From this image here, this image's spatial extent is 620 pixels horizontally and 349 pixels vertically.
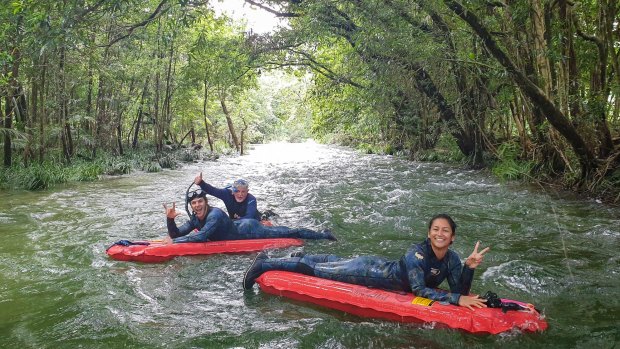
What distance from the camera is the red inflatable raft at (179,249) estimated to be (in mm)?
5805

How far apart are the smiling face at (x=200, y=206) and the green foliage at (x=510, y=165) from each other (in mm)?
7939

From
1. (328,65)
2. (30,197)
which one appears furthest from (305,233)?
(328,65)

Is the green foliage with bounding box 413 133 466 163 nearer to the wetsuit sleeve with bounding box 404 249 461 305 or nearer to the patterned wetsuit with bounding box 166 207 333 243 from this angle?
the patterned wetsuit with bounding box 166 207 333 243

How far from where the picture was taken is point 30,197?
10.4 m

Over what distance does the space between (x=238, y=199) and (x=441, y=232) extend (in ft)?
13.1

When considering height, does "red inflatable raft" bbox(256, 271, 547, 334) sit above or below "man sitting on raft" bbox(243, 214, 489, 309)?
below

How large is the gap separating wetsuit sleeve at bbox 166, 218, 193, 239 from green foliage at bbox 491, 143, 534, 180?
8.10 metres

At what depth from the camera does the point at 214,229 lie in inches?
239

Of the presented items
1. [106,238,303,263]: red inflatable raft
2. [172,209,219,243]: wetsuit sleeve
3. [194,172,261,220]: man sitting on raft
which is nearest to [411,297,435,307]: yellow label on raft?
[106,238,303,263]: red inflatable raft

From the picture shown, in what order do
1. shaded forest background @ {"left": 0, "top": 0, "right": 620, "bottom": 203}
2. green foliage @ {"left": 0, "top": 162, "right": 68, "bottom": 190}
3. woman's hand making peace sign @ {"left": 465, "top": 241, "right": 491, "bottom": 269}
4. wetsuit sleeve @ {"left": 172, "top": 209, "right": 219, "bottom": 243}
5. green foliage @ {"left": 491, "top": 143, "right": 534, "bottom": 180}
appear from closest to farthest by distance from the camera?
1. woman's hand making peace sign @ {"left": 465, "top": 241, "right": 491, "bottom": 269}
2. wetsuit sleeve @ {"left": 172, "top": 209, "right": 219, "bottom": 243}
3. shaded forest background @ {"left": 0, "top": 0, "right": 620, "bottom": 203}
4. green foliage @ {"left": 491, "top": 143, "right": 534, "bottom": 180}
5. green foliage @ {"left": 0, "top": 162, "right": 68, "bottom": 190}

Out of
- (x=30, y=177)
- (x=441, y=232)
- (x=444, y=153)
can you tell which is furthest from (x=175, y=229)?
(x=444, y=153)

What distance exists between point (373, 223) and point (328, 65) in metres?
11.6

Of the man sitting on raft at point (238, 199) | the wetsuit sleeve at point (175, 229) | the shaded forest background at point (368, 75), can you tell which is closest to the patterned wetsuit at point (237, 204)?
the man sitting on raft at point (238, 199)

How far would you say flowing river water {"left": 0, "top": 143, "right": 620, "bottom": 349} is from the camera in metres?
3.67
